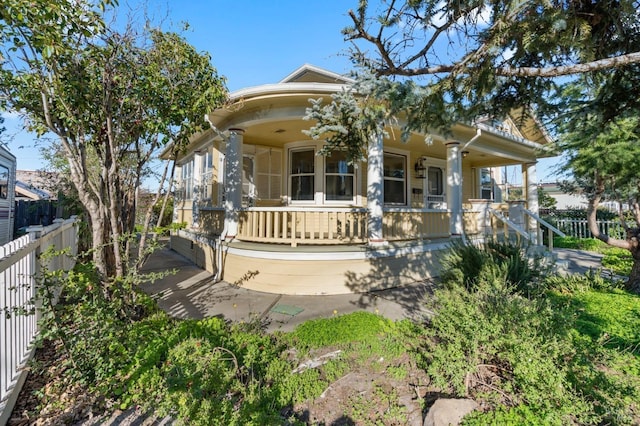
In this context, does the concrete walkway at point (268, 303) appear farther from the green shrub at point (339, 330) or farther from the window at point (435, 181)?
the window at point (435, 181)

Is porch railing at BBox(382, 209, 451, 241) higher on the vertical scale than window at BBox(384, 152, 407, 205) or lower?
lower

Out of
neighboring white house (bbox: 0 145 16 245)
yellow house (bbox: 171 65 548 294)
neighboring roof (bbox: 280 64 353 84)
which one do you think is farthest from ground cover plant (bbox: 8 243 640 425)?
neighboring white house (bbox: 0 145 16 245)

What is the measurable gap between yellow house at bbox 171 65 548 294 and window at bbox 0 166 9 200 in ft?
15.5

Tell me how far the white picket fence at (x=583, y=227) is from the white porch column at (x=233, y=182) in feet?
48.5

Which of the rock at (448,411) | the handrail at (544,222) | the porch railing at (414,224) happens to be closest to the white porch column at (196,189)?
the porch railing at (414,224)

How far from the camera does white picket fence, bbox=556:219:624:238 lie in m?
11.7

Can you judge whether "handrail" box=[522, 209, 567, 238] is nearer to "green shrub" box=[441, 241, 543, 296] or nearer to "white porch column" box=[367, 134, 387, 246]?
"green shrub" box=[441, 241, 543, 296]

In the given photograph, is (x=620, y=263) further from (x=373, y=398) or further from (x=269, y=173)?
(x=269, y=173)

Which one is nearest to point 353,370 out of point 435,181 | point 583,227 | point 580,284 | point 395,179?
point 580,284

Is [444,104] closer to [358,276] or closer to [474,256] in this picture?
Answer: [474,256]

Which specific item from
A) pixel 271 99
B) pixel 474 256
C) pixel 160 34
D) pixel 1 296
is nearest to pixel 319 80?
pixel 271 99

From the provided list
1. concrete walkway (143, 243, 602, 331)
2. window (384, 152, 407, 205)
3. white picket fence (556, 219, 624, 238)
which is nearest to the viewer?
concrete walkway (143, 243, 602, 331)

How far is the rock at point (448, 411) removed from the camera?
2098 mm

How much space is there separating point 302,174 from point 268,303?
4.39 meters
